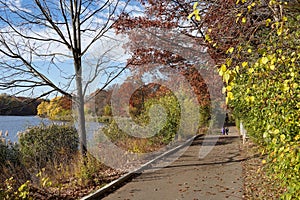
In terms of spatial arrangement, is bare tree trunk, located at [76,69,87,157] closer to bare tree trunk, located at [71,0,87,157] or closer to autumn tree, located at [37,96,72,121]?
bare tree trunk, located at [71,0,87,157]

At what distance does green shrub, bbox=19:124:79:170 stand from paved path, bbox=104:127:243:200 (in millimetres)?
2723

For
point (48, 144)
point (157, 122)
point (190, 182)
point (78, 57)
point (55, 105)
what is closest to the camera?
point (190, 182)

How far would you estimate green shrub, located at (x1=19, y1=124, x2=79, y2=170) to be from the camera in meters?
8.91

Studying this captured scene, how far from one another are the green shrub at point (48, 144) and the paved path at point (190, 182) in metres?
2.72

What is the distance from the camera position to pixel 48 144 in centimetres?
1005

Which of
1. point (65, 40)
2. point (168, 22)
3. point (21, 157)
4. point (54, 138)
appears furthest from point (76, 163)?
point (168, 22)

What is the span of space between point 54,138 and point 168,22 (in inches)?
229

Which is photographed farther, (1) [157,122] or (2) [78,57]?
(1) [157,122]

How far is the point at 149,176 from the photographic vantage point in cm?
803

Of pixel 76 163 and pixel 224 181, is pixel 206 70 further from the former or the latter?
pixel 76 163

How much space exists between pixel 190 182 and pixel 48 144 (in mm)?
5242

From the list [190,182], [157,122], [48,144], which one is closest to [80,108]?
[48,144]

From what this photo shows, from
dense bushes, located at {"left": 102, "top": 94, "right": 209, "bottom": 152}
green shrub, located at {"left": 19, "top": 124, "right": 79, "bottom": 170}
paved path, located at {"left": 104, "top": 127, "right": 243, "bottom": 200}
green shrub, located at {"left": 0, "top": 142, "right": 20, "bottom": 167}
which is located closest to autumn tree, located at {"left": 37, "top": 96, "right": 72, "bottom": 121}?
green shrub, located at {"left": 19, "top": 124, "right": 79, "bottom": 170}

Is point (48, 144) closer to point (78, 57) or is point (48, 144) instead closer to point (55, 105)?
point (55, 105)
